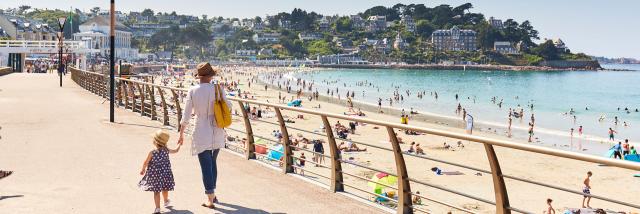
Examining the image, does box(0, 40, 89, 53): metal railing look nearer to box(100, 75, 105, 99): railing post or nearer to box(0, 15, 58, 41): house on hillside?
box(100, 75, 105, 99): railing post

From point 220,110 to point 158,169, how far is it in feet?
2.64

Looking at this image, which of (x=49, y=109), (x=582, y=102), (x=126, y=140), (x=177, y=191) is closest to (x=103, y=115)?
(x=49, y=109)

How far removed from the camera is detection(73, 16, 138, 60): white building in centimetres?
13988

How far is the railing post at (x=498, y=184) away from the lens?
16.0ft

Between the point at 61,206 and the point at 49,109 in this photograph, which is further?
the point at 49,109

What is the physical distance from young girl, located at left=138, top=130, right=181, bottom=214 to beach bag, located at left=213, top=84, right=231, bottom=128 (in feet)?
1.66

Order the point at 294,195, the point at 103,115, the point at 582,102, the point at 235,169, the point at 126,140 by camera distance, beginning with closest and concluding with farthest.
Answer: the point at 294,195 < the point at 235,169 < the point at 126,140 < the point at 103,115 < the point at 582,102

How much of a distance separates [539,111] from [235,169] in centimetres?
6235

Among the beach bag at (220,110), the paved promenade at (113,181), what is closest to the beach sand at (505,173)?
the paved promenade at (113,181)

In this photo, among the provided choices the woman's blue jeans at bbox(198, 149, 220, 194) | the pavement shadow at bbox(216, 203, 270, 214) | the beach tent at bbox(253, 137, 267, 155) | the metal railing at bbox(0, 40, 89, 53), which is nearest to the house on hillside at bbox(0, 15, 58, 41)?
the metal railing at bbox(0, 40, 89, 53)

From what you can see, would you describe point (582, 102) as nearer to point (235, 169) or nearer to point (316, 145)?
point (316, 145)

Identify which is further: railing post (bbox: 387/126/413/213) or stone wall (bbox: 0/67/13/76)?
stone wall (bbox: 0/67/13/76)

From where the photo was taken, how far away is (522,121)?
52.2 meters

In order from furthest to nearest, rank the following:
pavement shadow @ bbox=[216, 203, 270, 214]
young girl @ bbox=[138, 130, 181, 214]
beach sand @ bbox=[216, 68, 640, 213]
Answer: beach sand @ bbox=[216, 68, 640, 213] < pavement shadow @ bbox=[216, 203, 270, 214] < young girl @ bbox=[138, 130, 181, 214]
